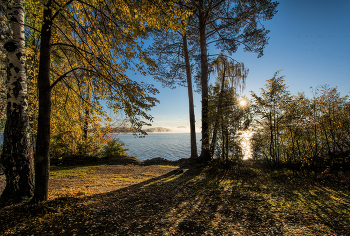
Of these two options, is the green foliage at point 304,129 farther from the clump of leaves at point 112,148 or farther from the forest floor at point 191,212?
the clump of leaves at point 112,148

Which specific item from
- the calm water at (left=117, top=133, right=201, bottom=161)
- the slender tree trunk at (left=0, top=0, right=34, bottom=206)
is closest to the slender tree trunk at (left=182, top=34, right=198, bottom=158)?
the calm water at (left=117, top=133, right=201, bottom=161)

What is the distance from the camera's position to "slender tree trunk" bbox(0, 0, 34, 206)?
3113mm

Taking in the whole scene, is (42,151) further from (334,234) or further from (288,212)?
(334,234)

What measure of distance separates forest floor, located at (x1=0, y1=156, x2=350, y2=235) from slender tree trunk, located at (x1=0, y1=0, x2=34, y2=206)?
0.43 meters

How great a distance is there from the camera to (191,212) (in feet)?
10.8

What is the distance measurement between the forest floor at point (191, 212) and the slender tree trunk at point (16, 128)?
16.7 inches

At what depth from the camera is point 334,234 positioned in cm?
251

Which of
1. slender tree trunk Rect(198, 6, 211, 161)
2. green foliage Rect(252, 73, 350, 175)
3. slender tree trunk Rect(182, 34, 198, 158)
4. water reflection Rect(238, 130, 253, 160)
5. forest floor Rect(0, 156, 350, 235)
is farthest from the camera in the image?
slender tree trunk Rect(182, 34, 198, 158)

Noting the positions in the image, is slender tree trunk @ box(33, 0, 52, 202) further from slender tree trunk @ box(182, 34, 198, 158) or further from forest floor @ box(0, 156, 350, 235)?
slender tree trunk @ box(182, 34, 198, 158)

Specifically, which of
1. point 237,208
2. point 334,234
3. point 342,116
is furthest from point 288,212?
point 342,116

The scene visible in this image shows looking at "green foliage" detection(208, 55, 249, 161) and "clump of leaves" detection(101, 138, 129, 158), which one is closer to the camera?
"green foliage" detection(208, 55, 249, 161)

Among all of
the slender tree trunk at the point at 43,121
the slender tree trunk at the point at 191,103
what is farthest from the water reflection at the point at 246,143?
the slender tree trunk at the point at 43,121

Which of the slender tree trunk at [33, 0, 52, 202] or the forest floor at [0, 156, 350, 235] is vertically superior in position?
the slender tree trunk at [33, 0, 52, 202]

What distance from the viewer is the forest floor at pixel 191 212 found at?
2.58 meters
